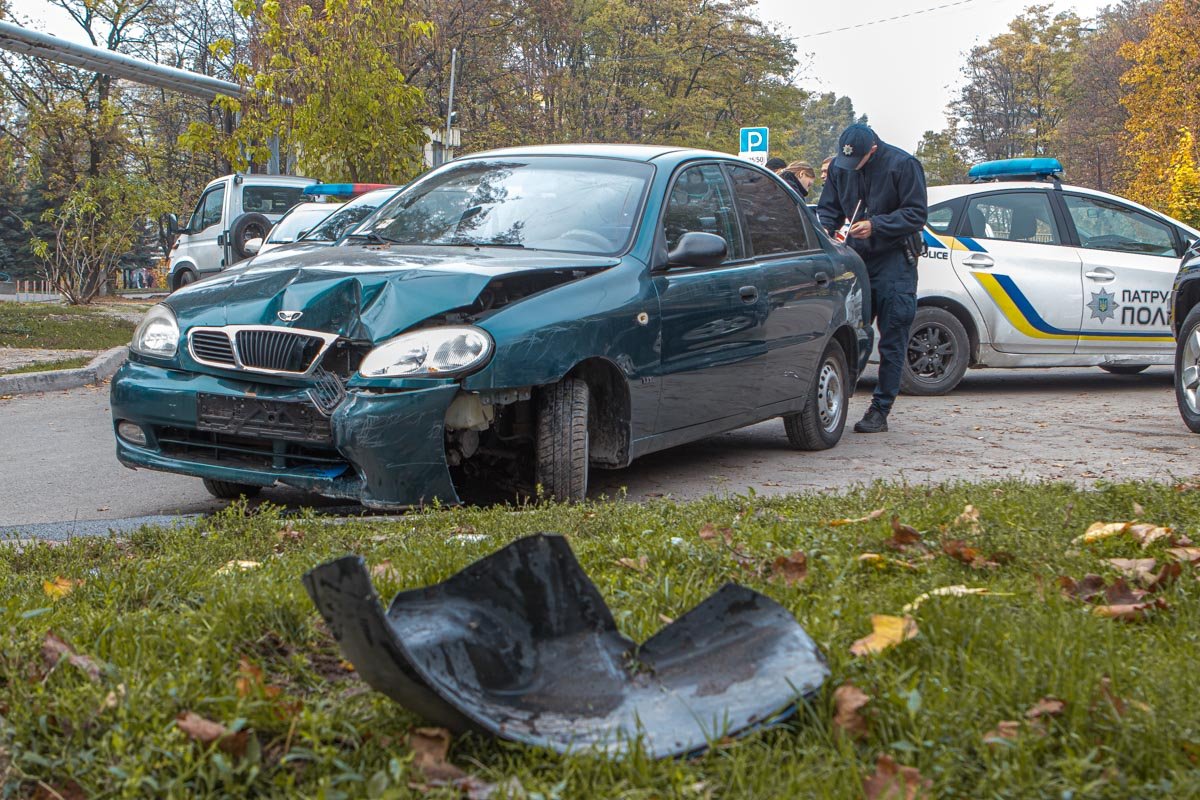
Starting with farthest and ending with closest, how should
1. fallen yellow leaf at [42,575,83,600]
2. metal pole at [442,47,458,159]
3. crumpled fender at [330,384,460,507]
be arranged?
metal pole at [442,47,458,159], crumpled fender at [330,384,460,507], fallen yellow leaf at [42,575,83,600]

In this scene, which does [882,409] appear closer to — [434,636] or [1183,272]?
[1183,272]

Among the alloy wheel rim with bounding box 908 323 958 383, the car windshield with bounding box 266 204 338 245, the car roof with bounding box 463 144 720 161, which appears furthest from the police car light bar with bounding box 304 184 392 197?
the car roof with bounding box 463 144 720 161

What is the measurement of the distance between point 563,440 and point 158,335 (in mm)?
1808

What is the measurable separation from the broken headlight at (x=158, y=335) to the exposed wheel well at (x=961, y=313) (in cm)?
692

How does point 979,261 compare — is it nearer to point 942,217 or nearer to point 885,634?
point 942,217

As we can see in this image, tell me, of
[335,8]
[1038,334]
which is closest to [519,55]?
[335,8]

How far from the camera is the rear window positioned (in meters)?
21.5

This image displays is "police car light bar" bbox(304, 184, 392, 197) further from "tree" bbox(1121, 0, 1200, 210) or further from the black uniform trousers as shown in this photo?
"tree" bbox(1121, 0, 1200, 210)

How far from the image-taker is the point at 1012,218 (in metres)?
11.4

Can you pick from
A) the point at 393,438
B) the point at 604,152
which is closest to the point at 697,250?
the point at 604,152

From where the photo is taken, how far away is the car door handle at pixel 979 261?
36.4 feet

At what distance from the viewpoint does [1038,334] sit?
11266 millimetres

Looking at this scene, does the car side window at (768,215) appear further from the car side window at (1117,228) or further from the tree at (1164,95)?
the tree at (1164,95)

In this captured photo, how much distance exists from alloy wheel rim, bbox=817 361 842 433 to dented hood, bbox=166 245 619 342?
8.07 feet
